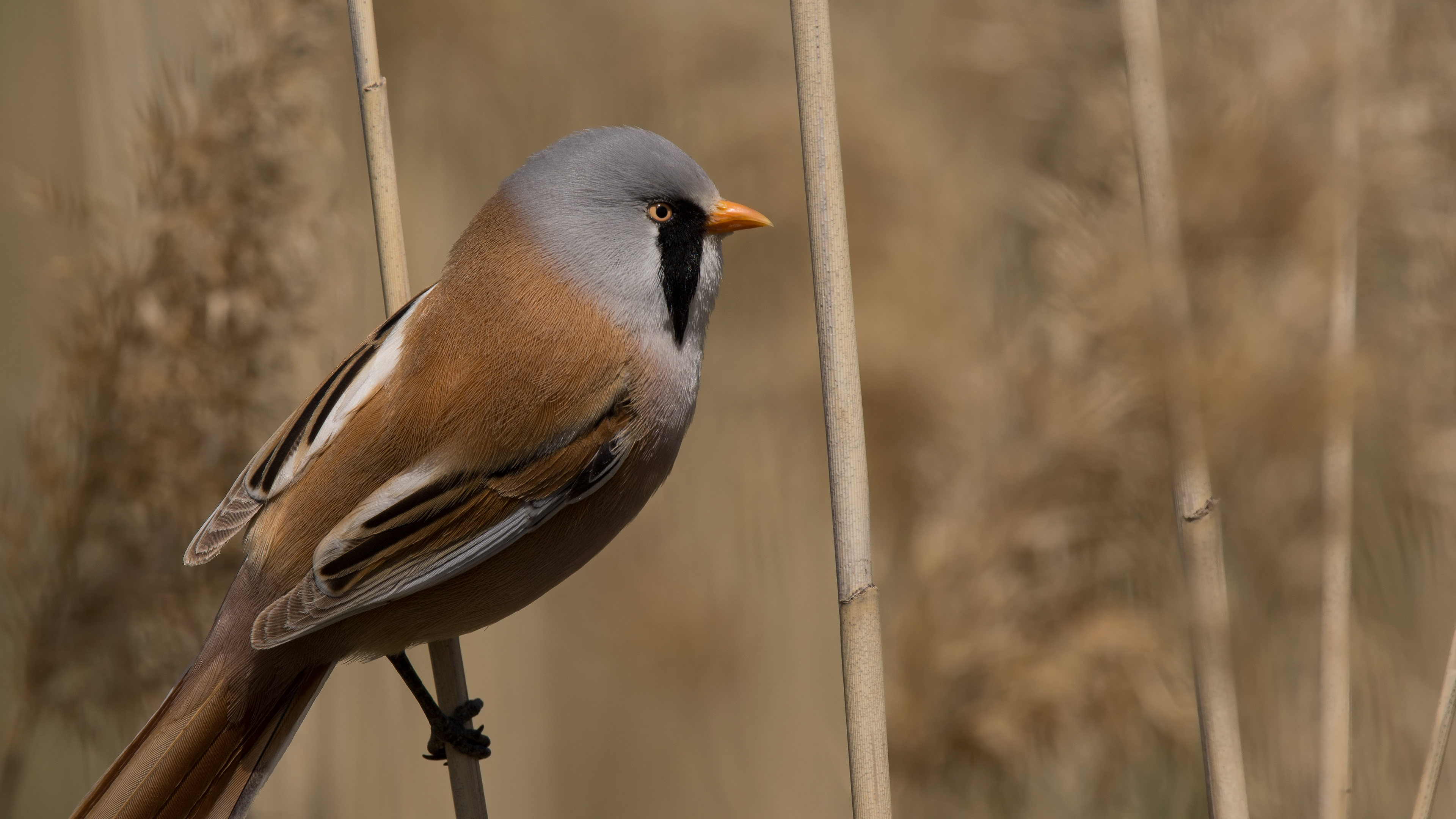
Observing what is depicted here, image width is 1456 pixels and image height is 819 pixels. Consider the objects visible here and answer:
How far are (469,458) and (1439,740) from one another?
140 centimetres

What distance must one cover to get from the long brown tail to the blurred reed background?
382 mm

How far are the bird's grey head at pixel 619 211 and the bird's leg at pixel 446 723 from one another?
69cm

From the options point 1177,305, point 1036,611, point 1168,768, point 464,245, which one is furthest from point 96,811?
point 1168,768

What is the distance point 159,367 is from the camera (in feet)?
6.37

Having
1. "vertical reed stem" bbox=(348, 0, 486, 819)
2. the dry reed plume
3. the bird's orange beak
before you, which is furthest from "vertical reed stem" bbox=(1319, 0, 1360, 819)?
the dry reed plume

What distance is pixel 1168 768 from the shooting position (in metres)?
2.49

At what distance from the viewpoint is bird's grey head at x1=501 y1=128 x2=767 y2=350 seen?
1741mm

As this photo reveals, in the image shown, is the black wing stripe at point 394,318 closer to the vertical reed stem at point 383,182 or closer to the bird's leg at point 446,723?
the vertical reed stem at point 383,182

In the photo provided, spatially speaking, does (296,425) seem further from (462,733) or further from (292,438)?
(462,733)

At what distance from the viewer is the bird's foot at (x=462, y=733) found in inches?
70.1

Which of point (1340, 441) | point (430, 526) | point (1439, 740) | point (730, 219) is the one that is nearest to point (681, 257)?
point (730, 219)

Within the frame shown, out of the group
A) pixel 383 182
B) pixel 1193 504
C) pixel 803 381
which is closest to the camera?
pixel 1193 504

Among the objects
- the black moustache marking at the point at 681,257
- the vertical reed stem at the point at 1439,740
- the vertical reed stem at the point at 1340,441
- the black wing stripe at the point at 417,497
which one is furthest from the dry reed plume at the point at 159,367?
the vertical reed stem at the point at 1439,740

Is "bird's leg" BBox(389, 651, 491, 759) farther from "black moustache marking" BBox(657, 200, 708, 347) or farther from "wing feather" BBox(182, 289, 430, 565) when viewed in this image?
"black moustache marking" BBox(657, 200, 708, 347)
